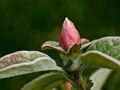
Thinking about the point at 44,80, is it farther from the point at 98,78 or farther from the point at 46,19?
the point at 46,19

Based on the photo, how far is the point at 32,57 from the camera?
57 centimetres

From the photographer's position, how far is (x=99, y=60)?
0.53 m

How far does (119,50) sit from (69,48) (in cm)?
6

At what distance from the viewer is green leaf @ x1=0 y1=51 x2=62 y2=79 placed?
0.53 meters

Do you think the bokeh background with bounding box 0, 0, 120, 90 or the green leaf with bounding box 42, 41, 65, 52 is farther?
the bokeh background with bounding box 0, 0, 120, 90

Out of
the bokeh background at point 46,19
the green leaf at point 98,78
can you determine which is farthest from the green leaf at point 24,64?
the bokeh background at point 46,19

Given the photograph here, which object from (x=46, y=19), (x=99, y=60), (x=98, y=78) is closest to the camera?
(x=99, y=60)

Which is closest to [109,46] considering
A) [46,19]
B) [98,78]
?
[98,78]

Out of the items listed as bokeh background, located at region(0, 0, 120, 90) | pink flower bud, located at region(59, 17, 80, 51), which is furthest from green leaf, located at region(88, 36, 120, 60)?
bokeh background, located at region(0, 0, 120, 90)

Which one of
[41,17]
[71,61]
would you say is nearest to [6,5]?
[41,17]

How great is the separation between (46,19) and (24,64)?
6.27ft

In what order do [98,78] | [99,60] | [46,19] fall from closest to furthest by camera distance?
1. [99,60]
2. [98,78]
3. [46,19]

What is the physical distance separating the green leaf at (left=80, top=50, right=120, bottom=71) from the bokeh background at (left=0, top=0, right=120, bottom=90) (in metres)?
1.70

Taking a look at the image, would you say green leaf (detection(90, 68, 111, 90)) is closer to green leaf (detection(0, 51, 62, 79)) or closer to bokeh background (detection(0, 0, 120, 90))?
green leaf (detection(0, 51, 62, 79))
